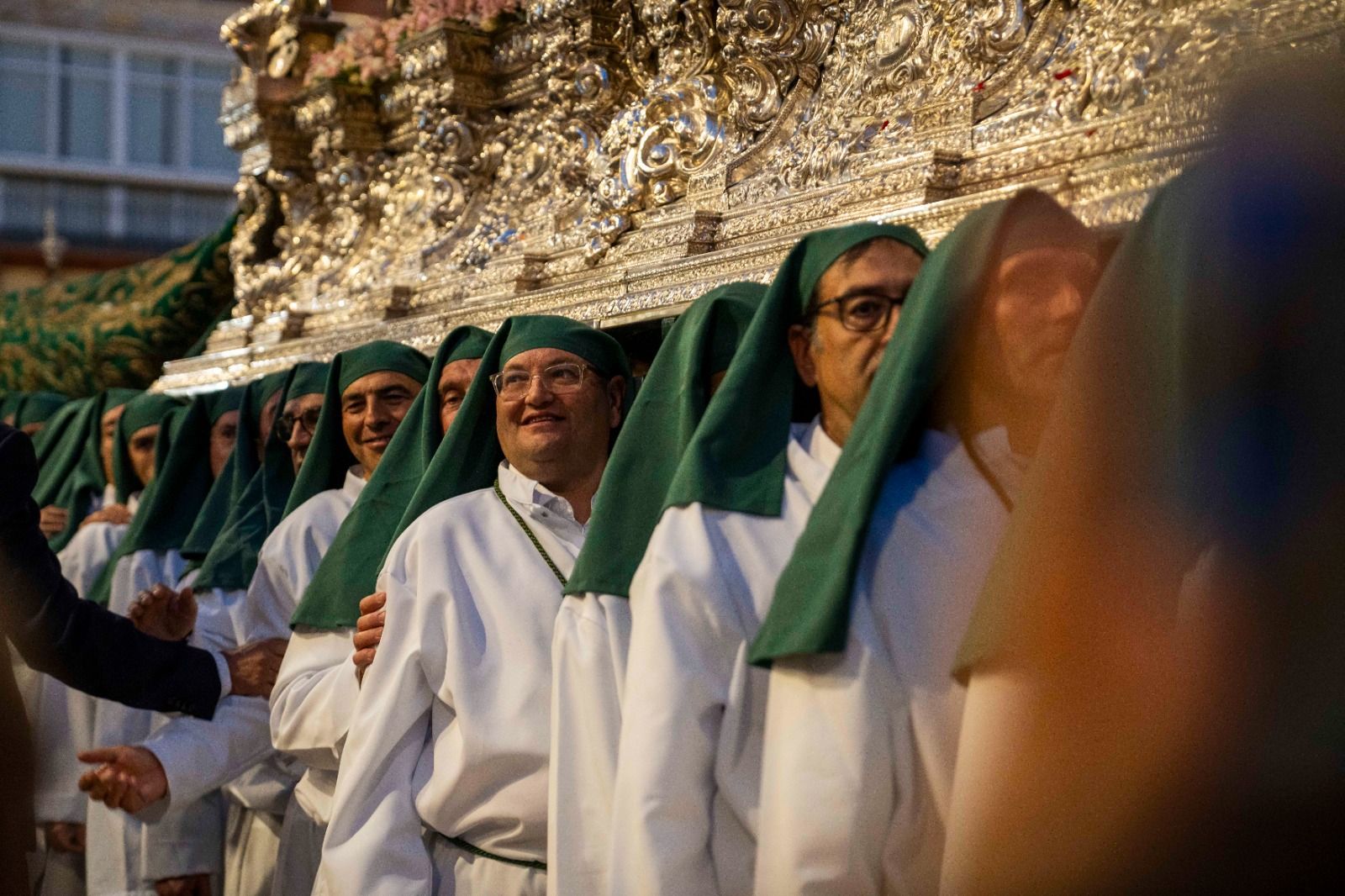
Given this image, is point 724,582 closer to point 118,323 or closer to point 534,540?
point 534,540

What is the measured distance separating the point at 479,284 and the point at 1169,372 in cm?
350

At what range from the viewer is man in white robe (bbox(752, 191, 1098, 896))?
2.42 m

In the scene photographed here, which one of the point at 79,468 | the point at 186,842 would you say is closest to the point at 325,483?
the point at 186,842

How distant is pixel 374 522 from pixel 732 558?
156 cm

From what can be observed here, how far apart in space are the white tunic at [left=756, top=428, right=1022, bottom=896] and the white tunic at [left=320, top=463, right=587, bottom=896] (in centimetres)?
88

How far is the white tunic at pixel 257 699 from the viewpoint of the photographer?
447cm

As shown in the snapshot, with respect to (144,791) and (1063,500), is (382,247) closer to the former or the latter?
(144,791)

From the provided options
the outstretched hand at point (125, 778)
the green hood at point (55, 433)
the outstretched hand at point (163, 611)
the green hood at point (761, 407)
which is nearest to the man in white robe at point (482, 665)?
the green hood at point (761, 407)

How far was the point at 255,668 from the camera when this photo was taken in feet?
14.9

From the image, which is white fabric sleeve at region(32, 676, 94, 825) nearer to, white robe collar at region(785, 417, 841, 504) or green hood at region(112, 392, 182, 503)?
green hood at region(112, 392, 182, 503)

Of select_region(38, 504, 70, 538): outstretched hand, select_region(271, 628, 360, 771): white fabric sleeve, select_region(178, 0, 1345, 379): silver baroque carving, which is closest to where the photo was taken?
select_region(178, 0, 1345, 379): silver baroque carving

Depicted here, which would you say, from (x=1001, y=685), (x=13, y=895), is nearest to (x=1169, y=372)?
(x=1001, y=685)

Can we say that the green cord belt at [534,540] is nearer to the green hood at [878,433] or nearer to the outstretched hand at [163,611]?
the green hood at [878,433]

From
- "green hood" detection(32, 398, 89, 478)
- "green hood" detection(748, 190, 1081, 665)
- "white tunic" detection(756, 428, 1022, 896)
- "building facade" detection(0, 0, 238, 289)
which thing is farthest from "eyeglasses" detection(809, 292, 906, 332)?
"building facade" detection(0, 0, 238, 289)
